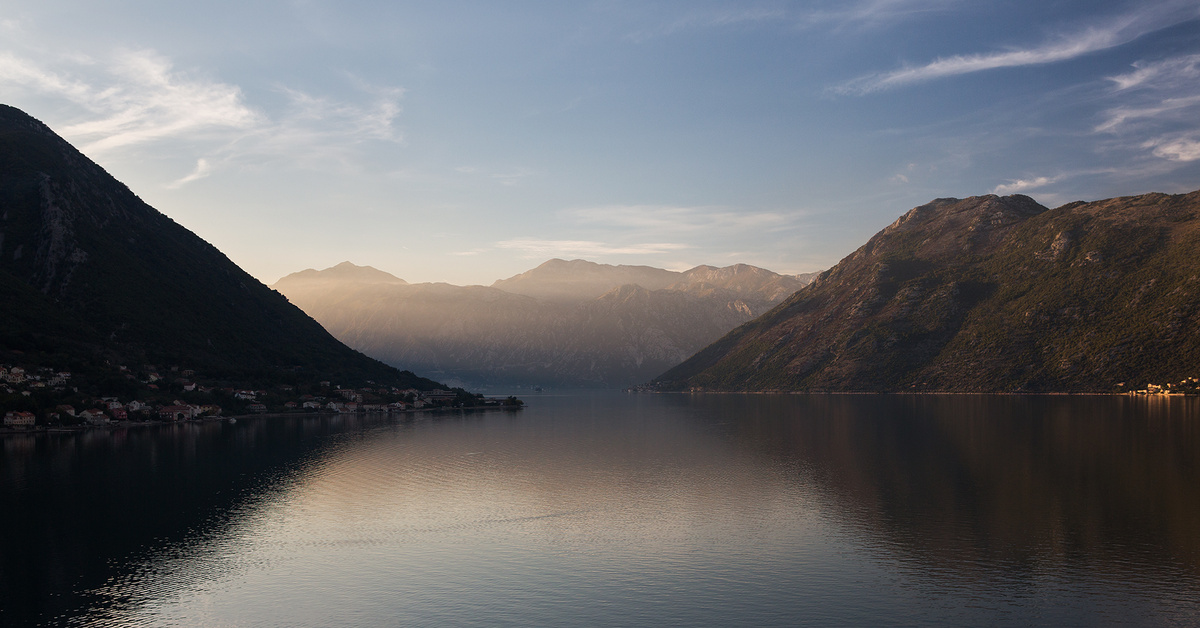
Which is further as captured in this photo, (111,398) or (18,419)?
(111,398)

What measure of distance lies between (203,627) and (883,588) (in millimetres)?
43751

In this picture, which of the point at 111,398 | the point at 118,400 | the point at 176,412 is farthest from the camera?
the point at 176,412

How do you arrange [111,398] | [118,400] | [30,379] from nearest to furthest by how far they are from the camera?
[30,379] → [111,398] → [118,400]

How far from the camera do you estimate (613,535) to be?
211ft

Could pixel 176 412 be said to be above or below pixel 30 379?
below

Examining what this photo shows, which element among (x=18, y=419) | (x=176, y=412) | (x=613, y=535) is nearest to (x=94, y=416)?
(x=18, y=419)

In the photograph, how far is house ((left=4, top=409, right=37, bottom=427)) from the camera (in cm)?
13725

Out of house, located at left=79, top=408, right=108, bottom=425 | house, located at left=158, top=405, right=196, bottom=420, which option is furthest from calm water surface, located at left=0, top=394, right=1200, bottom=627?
house, located at left=158, top=405, right=196, bottom=420

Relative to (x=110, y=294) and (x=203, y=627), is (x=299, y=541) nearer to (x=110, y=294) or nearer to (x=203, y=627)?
(x=203, y=627)

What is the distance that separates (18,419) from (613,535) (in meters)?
138

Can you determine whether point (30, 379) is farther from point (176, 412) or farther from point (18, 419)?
point (176, 412)

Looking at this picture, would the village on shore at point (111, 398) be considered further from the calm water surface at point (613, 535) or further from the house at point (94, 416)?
the calm water surface at point (613, 535)

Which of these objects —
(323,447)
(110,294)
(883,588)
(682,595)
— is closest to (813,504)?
(883,588)

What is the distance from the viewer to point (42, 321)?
556ft
